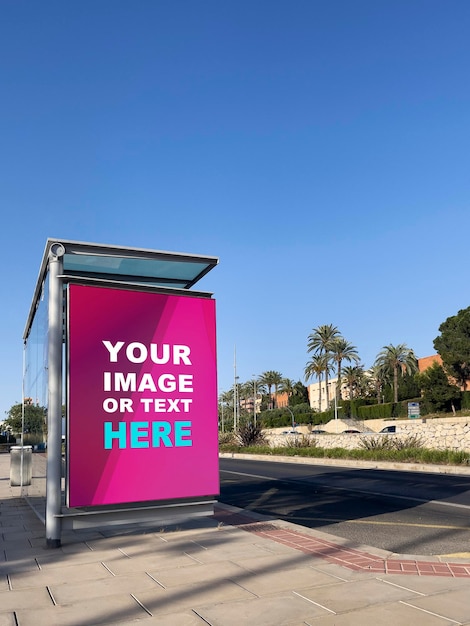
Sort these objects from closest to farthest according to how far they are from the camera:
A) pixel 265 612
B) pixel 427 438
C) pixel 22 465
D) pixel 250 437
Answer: pixel 265 612, pixel 22 465, pixel 427 438, pixel 250 437

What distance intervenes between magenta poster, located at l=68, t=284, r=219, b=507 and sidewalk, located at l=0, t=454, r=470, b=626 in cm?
85

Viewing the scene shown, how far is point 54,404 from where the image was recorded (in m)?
8.78

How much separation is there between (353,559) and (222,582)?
1828mm

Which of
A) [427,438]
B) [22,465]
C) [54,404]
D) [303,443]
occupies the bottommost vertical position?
[303,443]

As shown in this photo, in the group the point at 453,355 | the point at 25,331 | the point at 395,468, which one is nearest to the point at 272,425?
the point at 453,355

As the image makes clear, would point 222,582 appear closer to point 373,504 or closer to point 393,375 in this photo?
point 373,504

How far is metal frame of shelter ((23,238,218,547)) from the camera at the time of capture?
862cm

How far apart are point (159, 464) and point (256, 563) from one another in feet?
8.18

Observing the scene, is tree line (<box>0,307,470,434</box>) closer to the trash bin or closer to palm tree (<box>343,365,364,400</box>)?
palm tree (<box>343,365,364,400</box>)

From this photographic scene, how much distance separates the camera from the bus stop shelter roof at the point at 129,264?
9.34 m

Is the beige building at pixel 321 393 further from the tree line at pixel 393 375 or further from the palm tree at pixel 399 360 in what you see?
the palm tree at pixel 399 360

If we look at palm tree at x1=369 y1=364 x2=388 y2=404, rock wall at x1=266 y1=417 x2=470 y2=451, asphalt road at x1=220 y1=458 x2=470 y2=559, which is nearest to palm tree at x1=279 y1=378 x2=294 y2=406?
palm tree at x1=369 y1=364 x2=388 y2=404

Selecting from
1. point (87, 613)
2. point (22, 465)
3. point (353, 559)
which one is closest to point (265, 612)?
point (87, 613)

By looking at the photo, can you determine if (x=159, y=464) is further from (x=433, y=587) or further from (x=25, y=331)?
(x=25, y=331)
